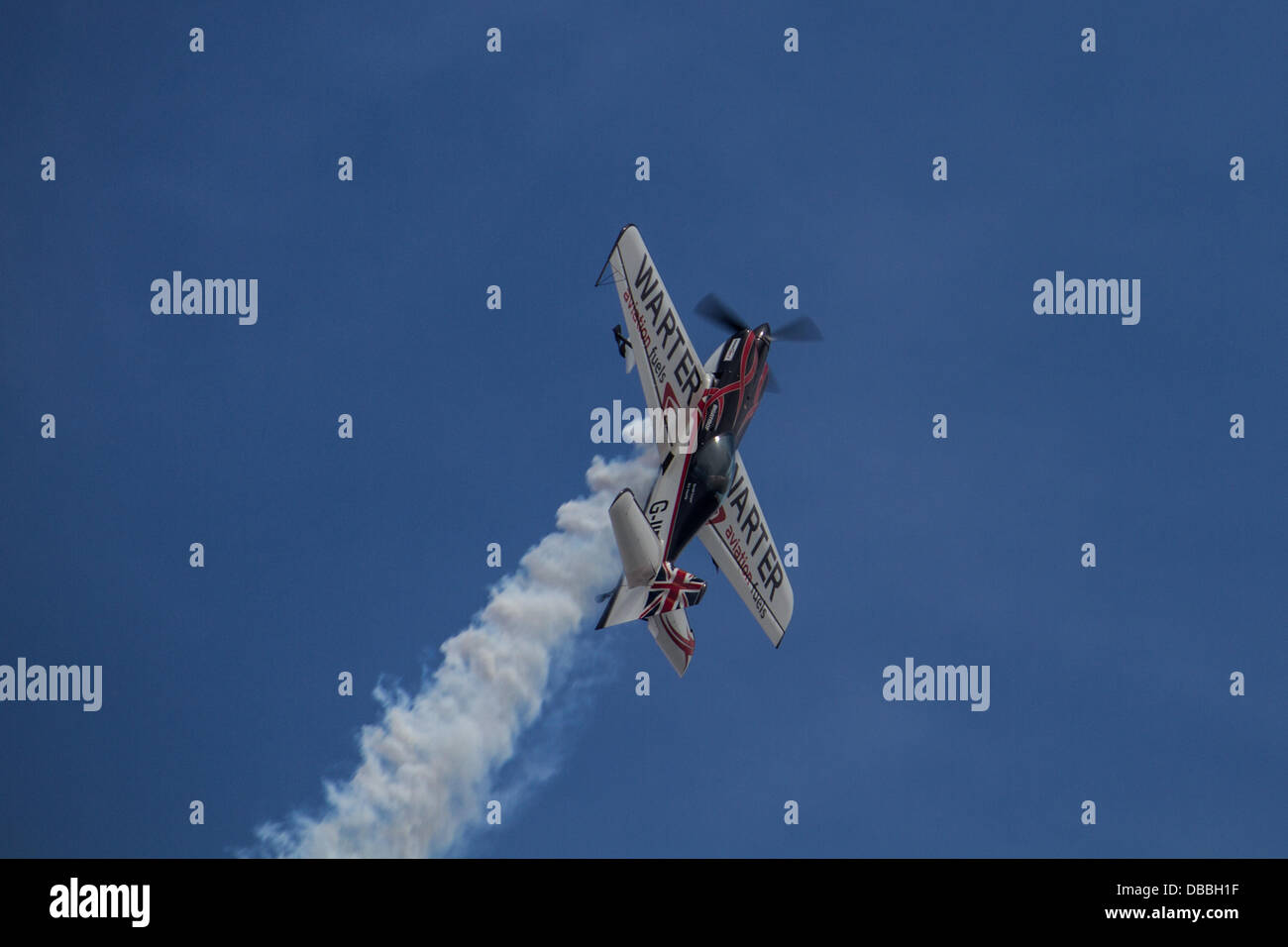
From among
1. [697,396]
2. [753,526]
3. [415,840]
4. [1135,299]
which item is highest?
[1135,299]

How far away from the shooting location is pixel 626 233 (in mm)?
41125

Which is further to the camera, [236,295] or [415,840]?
[236,295]

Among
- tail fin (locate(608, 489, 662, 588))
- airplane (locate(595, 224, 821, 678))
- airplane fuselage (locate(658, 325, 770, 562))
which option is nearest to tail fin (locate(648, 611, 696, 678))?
airplane (locate(595, 224, 821, 678))

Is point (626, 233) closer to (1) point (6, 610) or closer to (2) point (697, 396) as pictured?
(2) point (697, 396)

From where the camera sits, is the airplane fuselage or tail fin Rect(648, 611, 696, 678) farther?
tail fin Rect(648, 611, 696, 678)

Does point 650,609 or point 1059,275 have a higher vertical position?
point 1059,275

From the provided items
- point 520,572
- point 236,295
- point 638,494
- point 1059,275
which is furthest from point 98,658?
point 1059,275

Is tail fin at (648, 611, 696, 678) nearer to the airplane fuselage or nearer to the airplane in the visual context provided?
the airplane

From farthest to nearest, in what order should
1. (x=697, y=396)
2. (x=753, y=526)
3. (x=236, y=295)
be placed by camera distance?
1. (x=236, y=295)
2. (x=753, y=526)
3. (x=697, y=396)

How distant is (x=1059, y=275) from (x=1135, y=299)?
2.50m

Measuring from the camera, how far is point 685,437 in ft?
127

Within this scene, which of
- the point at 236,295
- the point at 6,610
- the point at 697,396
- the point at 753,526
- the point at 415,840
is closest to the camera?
the point at 415,840

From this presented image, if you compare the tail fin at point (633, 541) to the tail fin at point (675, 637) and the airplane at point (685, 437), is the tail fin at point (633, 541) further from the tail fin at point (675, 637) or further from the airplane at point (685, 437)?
the tail fin at point (675, 637)

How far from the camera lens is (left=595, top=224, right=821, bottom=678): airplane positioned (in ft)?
124
